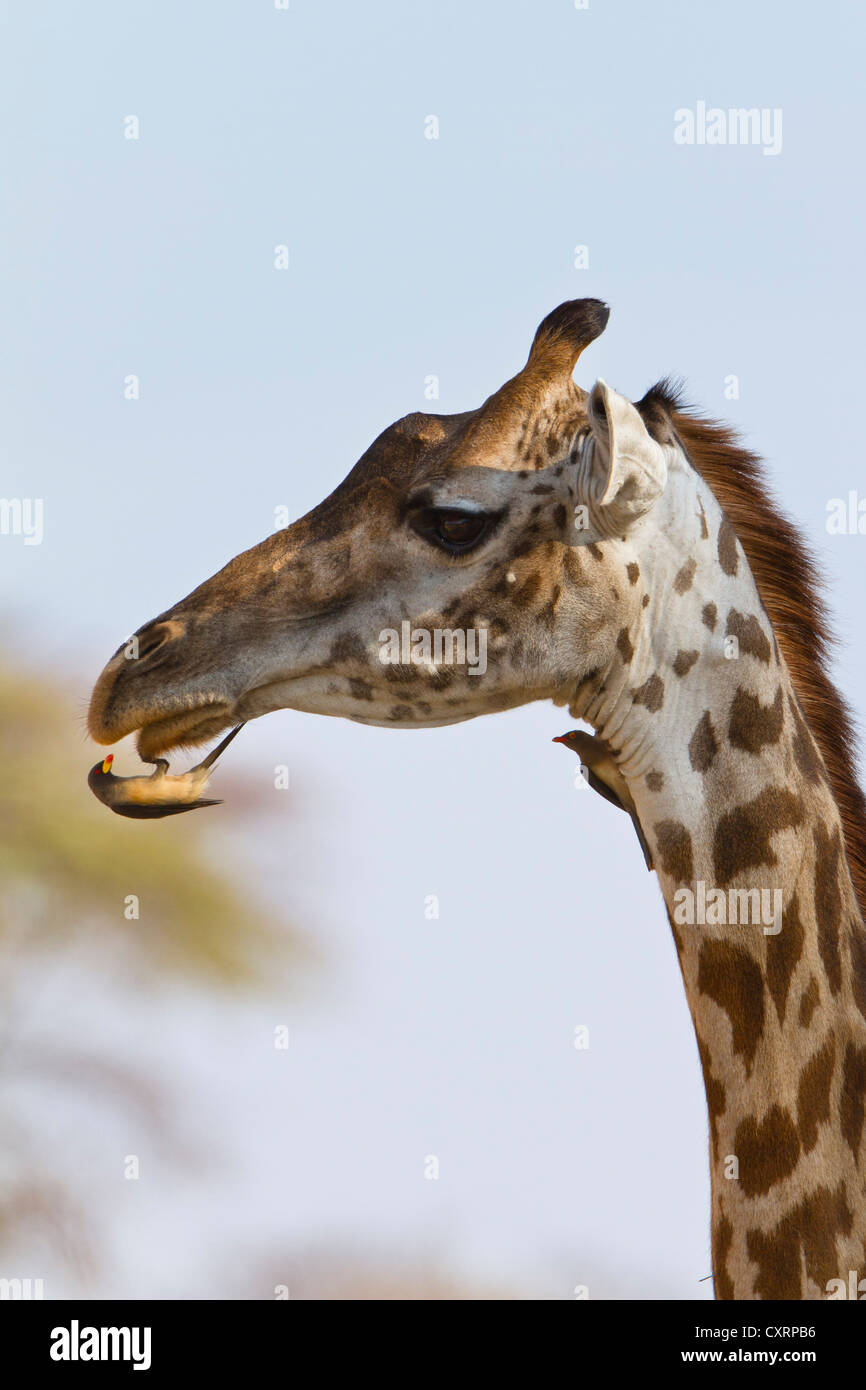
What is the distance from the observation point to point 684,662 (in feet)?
16.0

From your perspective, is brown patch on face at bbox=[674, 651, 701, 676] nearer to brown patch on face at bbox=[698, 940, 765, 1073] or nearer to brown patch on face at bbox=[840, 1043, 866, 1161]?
brown patch on face at bbox=[698, 940, 765, 1073]

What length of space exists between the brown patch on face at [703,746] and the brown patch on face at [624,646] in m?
0.31

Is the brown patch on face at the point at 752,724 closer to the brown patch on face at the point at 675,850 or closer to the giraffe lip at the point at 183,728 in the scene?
the brown patch on face at the point at 675,850

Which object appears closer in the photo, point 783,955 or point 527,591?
point 783,955

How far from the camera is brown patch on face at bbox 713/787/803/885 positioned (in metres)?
4.68

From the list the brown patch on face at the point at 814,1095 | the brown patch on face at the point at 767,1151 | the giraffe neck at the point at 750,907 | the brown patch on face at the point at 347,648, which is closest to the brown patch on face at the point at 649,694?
the giraffe neck at the point at 750,907

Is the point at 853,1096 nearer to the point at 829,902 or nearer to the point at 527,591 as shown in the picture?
the point at 829,902

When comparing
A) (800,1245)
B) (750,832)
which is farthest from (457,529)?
(800,1245)

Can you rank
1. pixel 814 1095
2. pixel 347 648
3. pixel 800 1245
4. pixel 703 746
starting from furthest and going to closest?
pixel 347 648 → pixel 703 746 → pixel 814 1095 → pixel 800 1245

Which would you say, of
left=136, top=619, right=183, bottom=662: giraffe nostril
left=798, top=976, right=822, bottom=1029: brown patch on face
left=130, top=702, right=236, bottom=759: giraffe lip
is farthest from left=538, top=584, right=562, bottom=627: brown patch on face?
left=798, top=976, right=822, bottom=1029: brown patch on face

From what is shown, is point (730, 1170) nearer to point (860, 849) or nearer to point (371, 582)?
point (860, 849)

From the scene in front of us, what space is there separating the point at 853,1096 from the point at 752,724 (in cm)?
121

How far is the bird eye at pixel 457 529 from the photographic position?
4859mm

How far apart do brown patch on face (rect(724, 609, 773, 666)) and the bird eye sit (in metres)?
0.87
